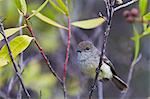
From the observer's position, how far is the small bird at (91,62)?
306 centimetres

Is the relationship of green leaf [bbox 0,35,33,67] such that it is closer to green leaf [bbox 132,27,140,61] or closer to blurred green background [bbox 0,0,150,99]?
green leaf [bbox 132,27,140,61]

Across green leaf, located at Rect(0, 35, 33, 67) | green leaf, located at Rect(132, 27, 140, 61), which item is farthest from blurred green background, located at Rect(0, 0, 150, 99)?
green leaf, located at Rect(0, 35, 33, 67)

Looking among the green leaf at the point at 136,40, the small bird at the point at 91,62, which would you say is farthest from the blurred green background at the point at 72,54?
the green leaf at the point at 136,40

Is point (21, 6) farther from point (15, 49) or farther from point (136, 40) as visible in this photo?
point (136, 40)

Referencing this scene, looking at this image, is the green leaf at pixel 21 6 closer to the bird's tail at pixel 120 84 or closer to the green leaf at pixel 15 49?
the green leaf at pixel 15 49

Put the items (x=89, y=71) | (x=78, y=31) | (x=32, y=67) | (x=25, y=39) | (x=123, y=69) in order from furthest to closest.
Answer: (x=123, y=69), (x=78, y=31), (x=32, y=67), (x=89, y=71), (x=25, y=39)

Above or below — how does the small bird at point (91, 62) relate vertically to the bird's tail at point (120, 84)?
above

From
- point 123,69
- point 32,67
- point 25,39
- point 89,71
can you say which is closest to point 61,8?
point 25,39

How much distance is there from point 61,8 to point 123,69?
3.58 metres

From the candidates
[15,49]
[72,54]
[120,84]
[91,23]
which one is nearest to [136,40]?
[91,23]

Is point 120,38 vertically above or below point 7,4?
below

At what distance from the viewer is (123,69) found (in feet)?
17.4

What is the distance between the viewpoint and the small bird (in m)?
3.06

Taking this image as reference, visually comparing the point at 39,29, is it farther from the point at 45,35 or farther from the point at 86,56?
the point at 86,56
